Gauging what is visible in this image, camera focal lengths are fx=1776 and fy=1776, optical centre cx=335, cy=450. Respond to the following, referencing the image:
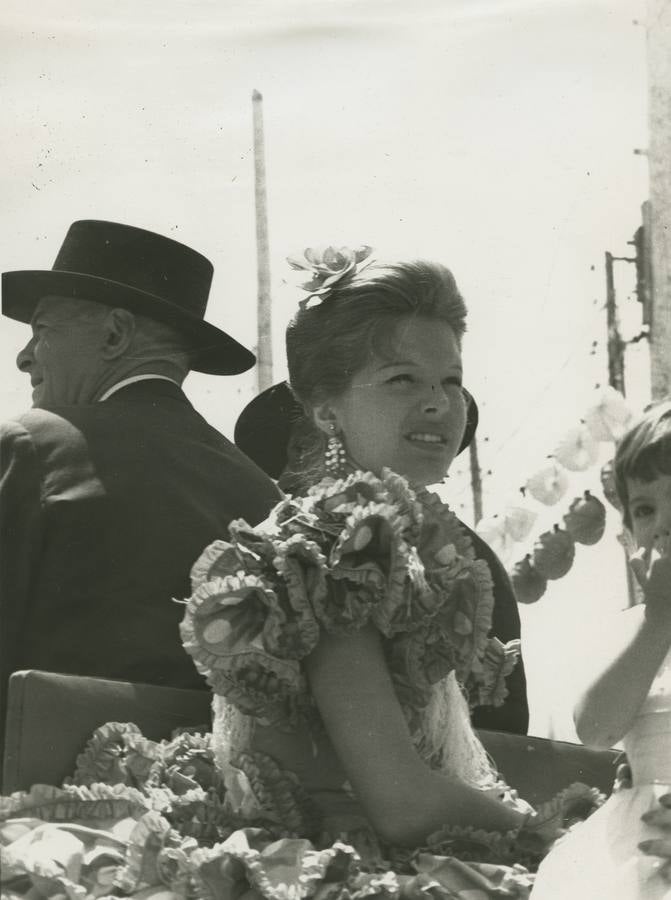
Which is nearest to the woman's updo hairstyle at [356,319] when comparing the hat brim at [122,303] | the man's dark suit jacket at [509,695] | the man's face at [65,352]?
the man's dark suit jacket at [509,695]

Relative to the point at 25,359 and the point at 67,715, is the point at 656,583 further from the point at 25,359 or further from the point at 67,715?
the point at 25,359

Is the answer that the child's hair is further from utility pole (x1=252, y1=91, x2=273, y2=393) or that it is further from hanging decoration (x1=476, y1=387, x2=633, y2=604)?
utility pole (x1=252, y1=91, x2=273, y2=393)

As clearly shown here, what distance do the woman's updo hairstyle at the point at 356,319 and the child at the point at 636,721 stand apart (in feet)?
1.82

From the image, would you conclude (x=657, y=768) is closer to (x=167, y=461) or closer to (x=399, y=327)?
(x=399, y=327)

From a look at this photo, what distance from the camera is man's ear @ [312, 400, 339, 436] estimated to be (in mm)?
3027

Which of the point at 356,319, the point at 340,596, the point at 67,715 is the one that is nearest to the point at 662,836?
the point at 340,596

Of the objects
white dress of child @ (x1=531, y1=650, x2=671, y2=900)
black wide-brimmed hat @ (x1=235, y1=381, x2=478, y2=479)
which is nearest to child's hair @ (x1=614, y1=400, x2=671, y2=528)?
white dress of child @ (x1=531, y1=650, x2=671, y2=900)

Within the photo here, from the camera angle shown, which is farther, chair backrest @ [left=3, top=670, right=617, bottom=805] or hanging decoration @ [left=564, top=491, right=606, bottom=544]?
hanging decoration @ [left=564, top=491, right=606, bottom=544]

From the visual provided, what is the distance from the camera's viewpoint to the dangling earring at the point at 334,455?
2998mm

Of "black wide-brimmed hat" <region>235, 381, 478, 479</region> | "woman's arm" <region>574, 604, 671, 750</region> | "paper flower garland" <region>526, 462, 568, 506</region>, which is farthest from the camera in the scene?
"paper flower garland" <region>526, 462, 568, 506</region>

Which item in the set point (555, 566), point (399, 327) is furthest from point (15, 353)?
point (555, 566)

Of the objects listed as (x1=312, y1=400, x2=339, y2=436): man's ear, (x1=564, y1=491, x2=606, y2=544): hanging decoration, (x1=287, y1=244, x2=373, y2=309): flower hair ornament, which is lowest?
(x1=564, y1=491, x2=606, y2=544): hanging decoration

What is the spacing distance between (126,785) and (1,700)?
0.38 metres

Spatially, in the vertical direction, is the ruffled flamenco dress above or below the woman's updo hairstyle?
below
